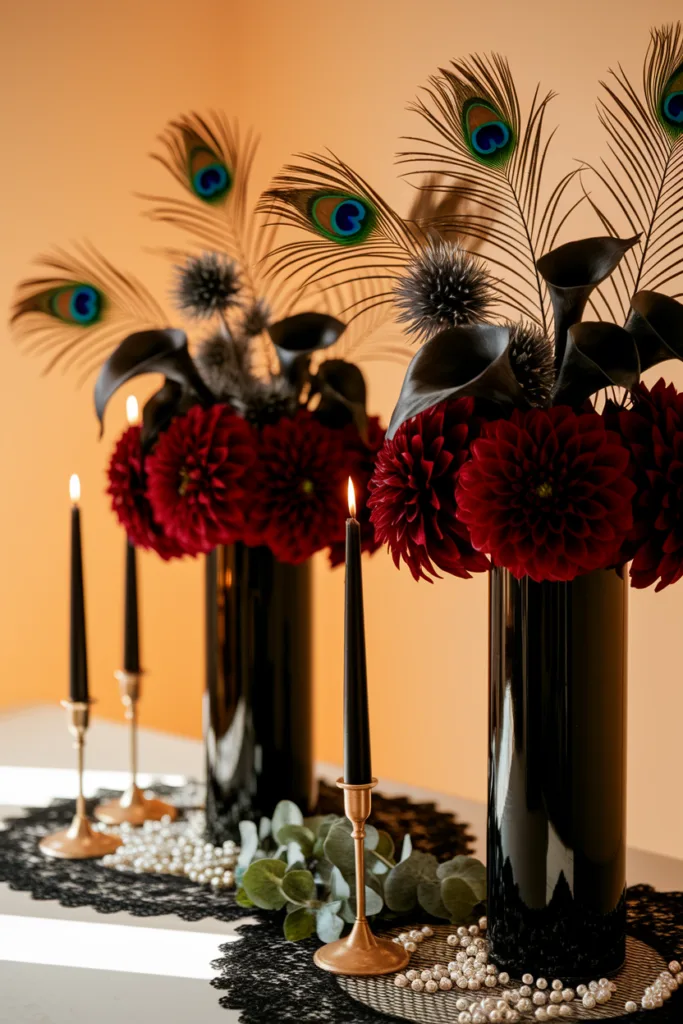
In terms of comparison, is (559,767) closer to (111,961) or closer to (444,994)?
(444,994)

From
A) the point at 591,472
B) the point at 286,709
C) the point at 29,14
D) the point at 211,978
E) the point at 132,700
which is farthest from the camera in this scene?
the point at 29,14

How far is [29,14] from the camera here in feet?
6.24

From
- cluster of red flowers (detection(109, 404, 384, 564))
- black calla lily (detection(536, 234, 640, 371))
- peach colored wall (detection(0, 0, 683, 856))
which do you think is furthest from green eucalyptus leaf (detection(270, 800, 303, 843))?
peach colored wall (detection(0, 0, 683, 856))

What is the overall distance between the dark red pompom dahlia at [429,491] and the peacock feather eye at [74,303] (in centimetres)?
50

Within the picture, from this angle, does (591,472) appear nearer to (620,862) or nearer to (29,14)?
(620,862)

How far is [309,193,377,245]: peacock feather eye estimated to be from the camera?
0.84m

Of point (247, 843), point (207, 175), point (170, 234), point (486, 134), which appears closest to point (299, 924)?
point (247, 843)

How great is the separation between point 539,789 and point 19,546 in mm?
1434

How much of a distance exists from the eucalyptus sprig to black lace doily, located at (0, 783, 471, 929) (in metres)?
0.03

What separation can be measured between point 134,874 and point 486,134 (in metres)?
0.69

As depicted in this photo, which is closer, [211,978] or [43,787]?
[211,978]

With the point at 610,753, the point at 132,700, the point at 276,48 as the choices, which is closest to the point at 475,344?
the point at 610,753

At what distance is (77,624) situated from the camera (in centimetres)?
106

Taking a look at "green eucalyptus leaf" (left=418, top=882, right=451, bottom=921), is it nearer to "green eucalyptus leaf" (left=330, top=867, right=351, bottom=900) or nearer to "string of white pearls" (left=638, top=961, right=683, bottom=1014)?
"green eucalyptus leaf" (left=330, top=867, right=351, bottom=900)
